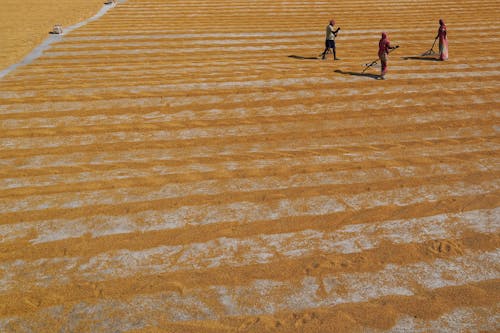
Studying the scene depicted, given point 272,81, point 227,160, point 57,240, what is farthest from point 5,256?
point 272,81

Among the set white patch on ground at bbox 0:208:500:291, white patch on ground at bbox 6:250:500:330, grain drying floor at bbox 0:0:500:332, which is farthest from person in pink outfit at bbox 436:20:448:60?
white patch on ground at bbox 6:250:500:330

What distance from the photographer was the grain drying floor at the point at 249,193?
4754mm

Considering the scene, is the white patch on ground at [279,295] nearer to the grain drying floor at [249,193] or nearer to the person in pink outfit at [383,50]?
the grain drying floor at [249,193]

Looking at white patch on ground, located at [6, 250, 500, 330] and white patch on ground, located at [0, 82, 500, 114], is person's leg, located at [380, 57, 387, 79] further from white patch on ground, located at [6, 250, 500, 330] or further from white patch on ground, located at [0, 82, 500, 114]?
A: white patch on ground, located at [6, 250, 500, 330]

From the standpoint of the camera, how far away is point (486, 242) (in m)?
5.73

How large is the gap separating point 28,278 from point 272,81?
28.7 feet

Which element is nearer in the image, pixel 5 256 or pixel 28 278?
pixel 28 278

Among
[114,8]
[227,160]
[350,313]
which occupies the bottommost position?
[350,313]

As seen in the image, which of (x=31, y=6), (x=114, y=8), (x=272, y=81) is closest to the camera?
(x=272, y=81)

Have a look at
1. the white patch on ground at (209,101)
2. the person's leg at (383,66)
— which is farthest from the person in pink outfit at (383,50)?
the white patch on ground at (209,101)

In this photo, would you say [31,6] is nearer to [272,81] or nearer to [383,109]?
[272,81]

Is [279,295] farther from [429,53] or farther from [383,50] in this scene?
[429,53]

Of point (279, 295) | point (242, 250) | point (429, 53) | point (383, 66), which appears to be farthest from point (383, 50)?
point (279, 295)

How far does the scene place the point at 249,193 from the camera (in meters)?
7.04
